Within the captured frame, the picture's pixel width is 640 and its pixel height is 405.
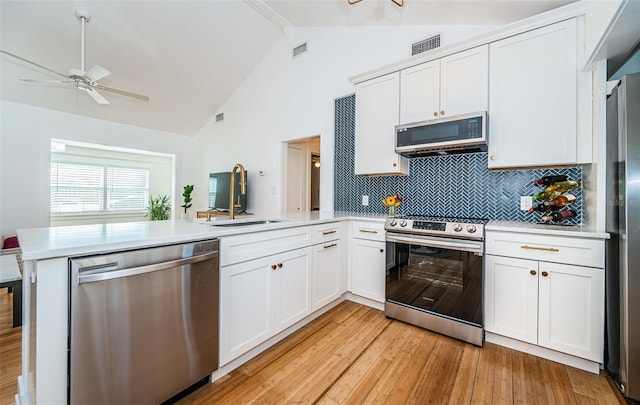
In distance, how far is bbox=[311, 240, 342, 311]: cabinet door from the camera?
93.7 inches

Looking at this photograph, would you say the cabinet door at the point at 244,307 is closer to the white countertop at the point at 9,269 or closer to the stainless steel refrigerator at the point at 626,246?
the white countertop at the point at 9,269

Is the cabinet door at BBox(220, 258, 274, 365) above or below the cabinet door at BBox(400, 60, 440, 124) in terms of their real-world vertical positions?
below

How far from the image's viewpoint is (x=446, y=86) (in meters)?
2.44

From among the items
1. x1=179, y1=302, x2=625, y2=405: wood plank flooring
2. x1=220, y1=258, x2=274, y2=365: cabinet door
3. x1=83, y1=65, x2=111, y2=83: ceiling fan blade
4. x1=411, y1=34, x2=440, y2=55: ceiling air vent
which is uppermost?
x1=411, y1=34, x2=440, y2=55: ceiling air vent

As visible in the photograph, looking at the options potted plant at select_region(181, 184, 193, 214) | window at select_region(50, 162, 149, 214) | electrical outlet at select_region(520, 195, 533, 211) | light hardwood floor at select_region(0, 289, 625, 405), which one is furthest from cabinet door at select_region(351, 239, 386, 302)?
window at select_region(50, 162, 149, 214)

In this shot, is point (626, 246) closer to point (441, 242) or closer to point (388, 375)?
point (441, 242)

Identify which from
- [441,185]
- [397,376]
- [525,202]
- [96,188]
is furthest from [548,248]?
[96,188]

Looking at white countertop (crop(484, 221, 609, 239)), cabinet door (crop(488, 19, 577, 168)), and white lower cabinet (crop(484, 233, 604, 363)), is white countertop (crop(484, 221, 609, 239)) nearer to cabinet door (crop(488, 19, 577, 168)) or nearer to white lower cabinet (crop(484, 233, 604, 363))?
white lower cabinet (crop(484, 233, 604, 363))

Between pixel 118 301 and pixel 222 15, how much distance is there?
13.4 ft

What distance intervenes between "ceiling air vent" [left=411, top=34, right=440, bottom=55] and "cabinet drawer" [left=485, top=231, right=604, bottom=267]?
7.07 ft

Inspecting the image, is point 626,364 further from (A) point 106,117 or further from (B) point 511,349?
(A) point 106,117

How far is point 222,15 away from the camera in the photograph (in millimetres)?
3777

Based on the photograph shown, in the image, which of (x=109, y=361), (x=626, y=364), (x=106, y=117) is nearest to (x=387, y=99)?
(x=626, y=364)

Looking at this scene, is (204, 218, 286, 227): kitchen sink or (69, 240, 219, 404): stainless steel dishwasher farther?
(204, 218, 286, 227): kitchen sink
